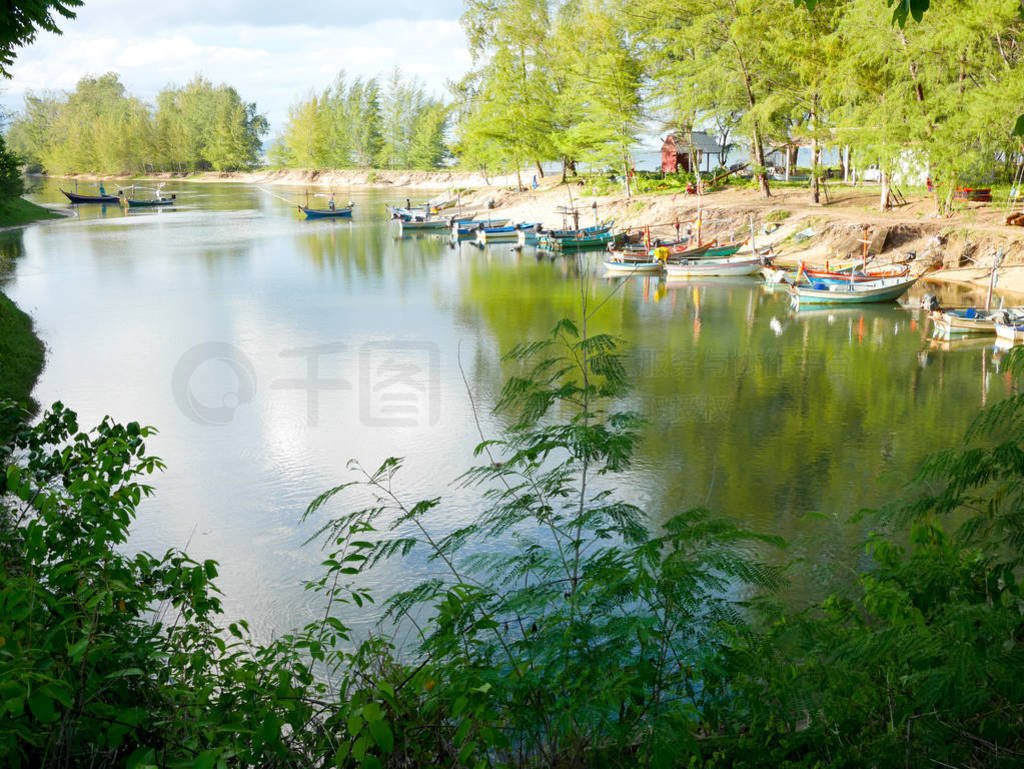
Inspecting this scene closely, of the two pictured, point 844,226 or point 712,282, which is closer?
point 712,282

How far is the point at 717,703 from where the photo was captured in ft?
12.0

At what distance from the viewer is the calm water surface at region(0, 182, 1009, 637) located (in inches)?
393

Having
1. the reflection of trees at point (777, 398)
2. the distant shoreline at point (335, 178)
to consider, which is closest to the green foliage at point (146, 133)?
the distant shoreline at point (335, 178)

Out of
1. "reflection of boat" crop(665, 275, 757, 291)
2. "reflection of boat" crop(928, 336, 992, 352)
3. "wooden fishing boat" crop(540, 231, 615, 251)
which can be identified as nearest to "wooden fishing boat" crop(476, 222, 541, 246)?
"wooden fishing boat" crop(540, 231, 615, 251)

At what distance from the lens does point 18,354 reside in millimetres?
15938

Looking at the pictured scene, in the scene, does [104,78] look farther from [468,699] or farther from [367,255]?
[468,699]

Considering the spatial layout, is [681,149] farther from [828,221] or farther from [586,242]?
[828,221]

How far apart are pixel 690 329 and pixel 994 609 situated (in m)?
17.3

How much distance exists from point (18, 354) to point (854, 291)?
18830 millimetres

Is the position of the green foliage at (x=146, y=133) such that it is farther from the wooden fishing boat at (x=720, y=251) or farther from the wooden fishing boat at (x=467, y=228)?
the wooden fishing boat at (x=720, y=251)

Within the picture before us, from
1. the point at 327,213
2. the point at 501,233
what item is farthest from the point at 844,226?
the point at 327,213

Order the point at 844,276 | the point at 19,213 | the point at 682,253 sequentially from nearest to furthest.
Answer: the point at 844,276 < the point at 682,253 < the point at 19,213

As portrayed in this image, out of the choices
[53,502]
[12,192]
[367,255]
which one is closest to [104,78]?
[12,192]

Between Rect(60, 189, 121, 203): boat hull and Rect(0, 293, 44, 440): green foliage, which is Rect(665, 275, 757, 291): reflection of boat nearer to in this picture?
Rect(0, 293, 44, 440): green foliage
